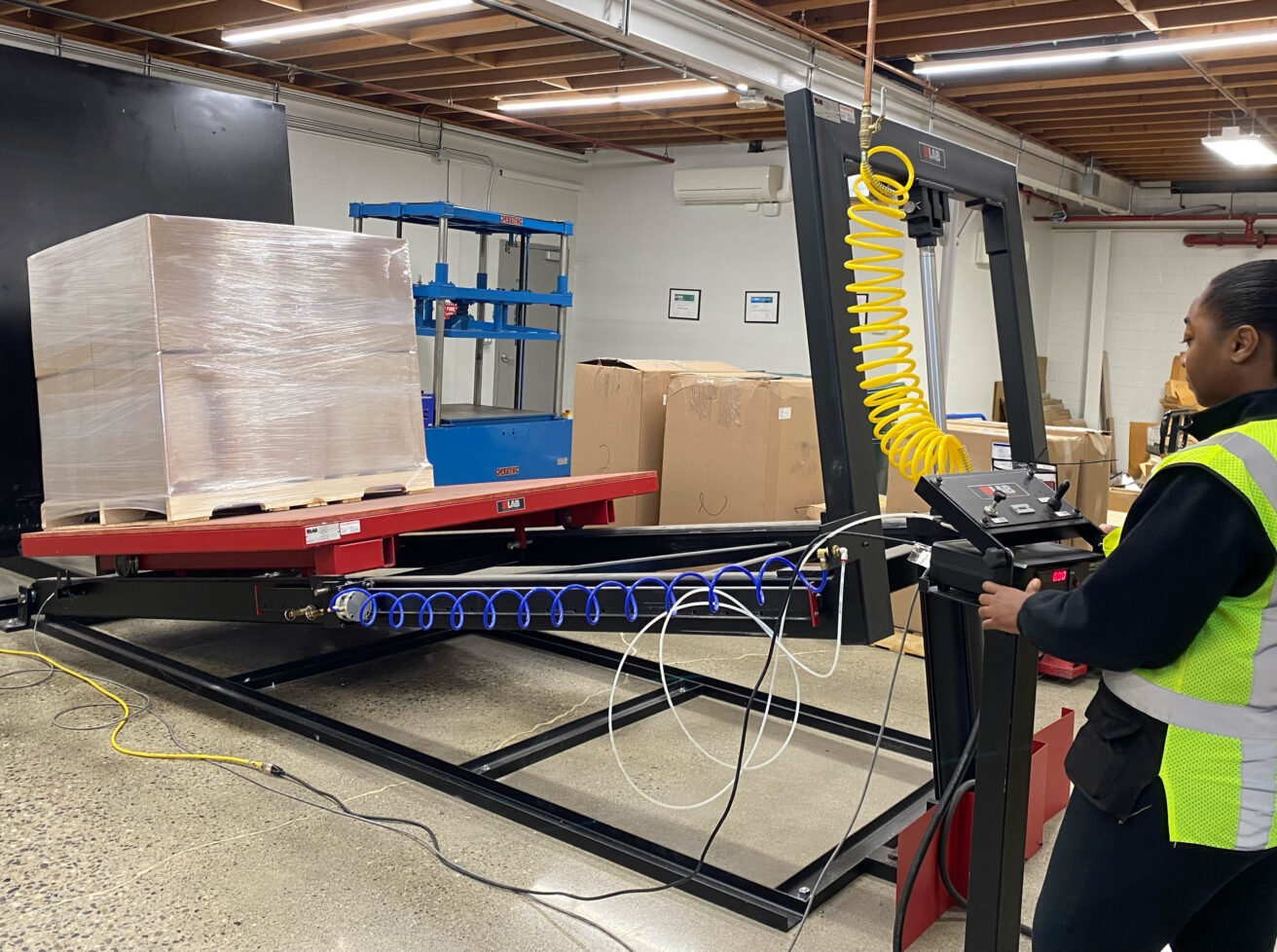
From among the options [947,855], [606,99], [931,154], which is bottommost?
[947,855]

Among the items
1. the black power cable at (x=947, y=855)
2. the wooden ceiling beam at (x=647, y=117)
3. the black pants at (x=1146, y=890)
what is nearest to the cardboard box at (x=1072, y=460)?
the black power cable at (x=947, y=855)

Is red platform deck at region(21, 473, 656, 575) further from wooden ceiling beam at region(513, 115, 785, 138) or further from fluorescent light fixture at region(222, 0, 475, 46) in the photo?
wooden ceiling beam at region(513, 115, 785, 138)

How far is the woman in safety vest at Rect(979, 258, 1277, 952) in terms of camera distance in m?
1.40

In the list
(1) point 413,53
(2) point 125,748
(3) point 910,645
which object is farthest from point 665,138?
(2) point 125,748

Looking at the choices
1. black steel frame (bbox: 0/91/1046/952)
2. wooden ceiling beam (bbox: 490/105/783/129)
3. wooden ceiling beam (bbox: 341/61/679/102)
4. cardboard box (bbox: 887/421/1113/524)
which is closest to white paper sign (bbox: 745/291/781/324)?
wooden ceiling beam (bbox: 490/105/783/129)

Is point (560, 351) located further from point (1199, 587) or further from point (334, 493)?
point (1199, 587)

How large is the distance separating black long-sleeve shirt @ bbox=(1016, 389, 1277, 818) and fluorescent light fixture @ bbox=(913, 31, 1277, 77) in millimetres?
5544

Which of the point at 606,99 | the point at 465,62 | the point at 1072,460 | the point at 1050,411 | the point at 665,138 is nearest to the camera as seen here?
the point at 1072,460

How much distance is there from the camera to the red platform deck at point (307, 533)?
10.5 ft

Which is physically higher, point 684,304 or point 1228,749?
point 684,304

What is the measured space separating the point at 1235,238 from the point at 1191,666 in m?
11.6

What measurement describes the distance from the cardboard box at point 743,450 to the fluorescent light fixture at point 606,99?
329 cm

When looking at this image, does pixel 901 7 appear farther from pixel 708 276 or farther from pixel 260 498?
pixel 708 276

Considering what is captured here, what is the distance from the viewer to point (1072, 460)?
4773 mm
